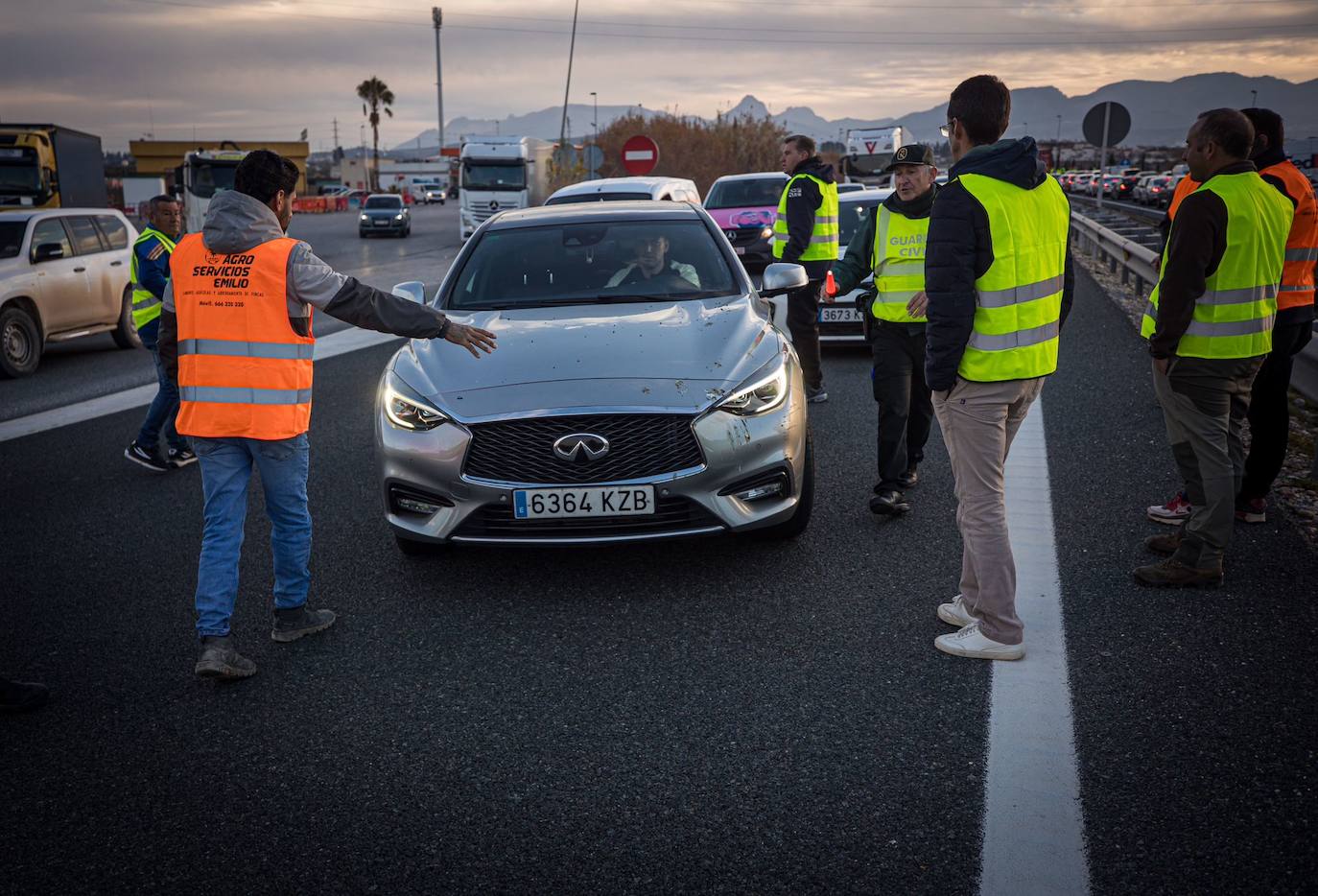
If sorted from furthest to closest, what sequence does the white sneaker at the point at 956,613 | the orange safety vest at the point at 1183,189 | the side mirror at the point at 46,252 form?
1. the side mirror at the point at 46,252
2. the orange safety vest at the point at 1183,189
3. the white sneaker at the point at 956,613

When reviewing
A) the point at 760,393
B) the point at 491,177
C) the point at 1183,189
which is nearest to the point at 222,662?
the point at 760,393

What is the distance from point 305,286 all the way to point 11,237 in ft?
34.1

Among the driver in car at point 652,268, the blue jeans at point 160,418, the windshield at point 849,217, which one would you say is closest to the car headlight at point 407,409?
the driver in car at point 652,268

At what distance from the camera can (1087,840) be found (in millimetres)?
2809

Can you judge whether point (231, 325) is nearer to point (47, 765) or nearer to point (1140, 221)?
point (47, 765)

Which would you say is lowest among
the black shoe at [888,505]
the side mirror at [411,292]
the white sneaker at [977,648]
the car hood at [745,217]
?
the white sneaker at [977,648]

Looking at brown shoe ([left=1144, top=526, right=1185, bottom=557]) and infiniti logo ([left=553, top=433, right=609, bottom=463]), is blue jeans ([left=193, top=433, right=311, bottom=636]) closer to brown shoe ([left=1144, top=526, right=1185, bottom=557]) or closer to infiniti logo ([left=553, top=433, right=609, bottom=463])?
infiniti logo ([left=553, top=433, right=609, bottom=463])

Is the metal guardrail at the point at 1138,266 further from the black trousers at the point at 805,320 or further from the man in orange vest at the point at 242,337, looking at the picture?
the man in orange vest at the point at 242,337

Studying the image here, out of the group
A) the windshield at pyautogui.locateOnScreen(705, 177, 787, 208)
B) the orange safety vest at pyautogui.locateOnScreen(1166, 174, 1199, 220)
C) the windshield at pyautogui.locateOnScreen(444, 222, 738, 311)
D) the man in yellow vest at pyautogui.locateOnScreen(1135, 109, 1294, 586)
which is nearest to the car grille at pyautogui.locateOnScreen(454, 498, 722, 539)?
the windshield at pyautogui.locateOnScreen(444, 222, 738, 311)

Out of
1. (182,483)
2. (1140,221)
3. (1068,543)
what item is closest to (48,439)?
(182,483)

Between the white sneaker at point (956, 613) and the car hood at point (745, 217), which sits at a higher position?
the car hood at point (745, 217)

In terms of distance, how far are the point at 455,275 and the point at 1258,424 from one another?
4.28m

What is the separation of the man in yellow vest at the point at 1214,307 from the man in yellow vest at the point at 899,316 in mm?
1267

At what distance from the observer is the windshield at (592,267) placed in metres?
5.80
